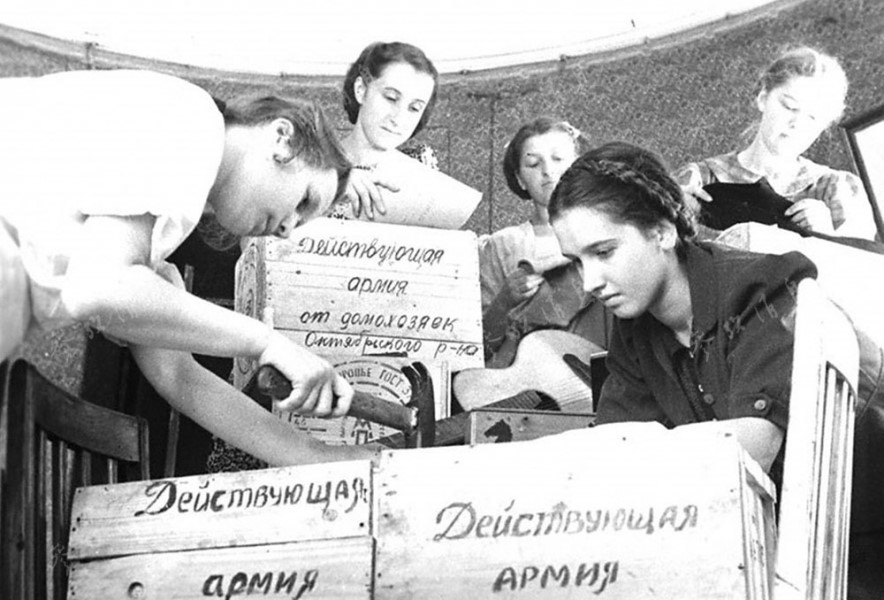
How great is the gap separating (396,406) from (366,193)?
3.75 ft

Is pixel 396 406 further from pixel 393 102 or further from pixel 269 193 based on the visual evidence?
pixel 393 102

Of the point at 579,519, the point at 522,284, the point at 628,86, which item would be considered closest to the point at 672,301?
the point at 579,519

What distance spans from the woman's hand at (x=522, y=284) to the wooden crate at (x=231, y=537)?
1.78 meters

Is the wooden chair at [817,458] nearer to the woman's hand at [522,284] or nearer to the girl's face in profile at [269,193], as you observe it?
the girl's face in profile at [269,193]

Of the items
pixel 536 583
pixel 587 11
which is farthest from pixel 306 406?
pixel 587 11

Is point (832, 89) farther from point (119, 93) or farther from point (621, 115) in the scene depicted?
point (119, 93)

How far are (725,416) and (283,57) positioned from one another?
2252 millimetres

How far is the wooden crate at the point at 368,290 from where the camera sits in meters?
2.96

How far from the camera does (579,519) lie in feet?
5.38

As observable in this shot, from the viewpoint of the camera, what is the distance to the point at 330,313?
2984 mm

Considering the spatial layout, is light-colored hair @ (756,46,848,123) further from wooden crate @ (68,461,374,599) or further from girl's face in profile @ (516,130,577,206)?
wooden crate @ (68,461,374,599)

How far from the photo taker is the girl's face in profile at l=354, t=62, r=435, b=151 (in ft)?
11.8

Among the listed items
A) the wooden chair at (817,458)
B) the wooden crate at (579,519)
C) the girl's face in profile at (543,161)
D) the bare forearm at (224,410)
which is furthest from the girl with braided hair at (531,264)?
the wooden crate at (579,519)

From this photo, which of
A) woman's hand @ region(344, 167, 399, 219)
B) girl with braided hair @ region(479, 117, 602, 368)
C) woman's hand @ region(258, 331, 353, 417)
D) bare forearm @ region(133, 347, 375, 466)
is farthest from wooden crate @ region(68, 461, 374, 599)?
girl with braided hair @ region(479, 117, 602, 368)
